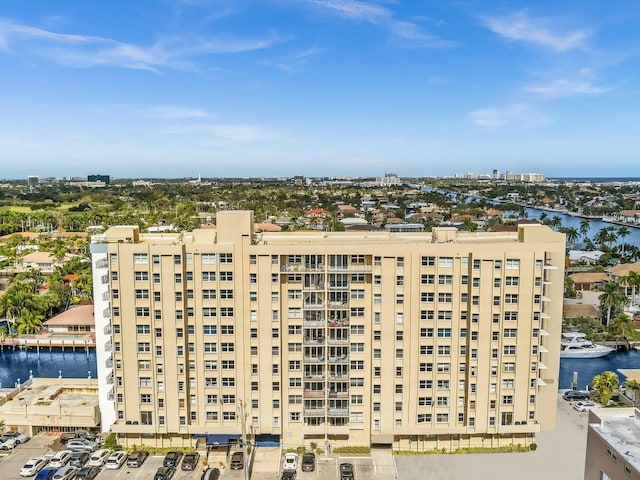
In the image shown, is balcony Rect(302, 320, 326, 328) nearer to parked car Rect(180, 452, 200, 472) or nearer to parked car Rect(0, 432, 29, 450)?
parked car Rect(180, 452, 200, 472)

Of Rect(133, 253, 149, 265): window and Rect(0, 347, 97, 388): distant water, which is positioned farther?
Rect(0, 347, 97, 388): distant water

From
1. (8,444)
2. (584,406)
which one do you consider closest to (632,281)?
(584,406)

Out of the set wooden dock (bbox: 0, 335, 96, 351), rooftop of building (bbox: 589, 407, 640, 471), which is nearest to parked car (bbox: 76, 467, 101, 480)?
rooftop of building (bbox: 589, 407, 640, 471)

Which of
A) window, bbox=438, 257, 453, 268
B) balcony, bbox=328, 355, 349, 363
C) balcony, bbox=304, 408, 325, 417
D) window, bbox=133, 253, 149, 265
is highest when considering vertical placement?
window, bbox=133, 253, 149, 265

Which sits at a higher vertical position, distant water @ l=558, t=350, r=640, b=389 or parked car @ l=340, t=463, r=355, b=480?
parked car @ l=340, t=463, r=355, b=480

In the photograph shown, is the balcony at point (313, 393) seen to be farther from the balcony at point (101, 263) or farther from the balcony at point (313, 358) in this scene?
the balcony at point (101, 263)

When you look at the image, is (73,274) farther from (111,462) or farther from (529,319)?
(529,319)
